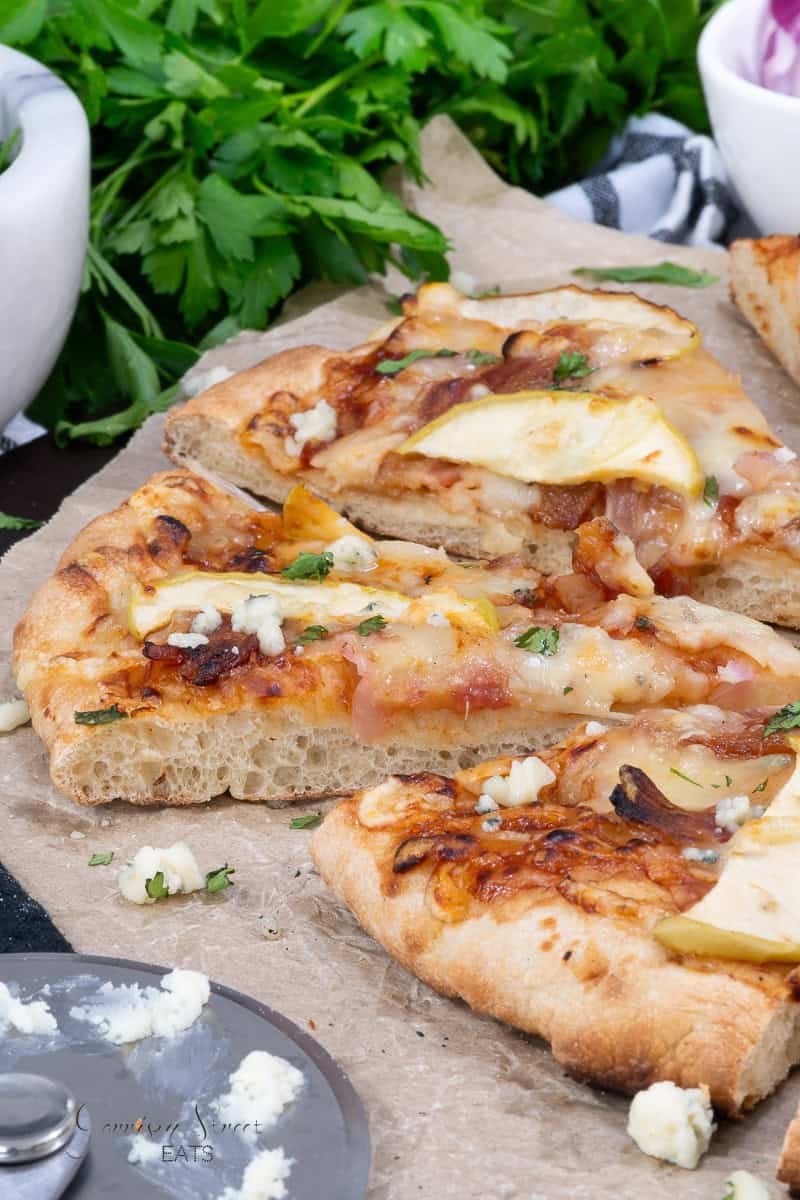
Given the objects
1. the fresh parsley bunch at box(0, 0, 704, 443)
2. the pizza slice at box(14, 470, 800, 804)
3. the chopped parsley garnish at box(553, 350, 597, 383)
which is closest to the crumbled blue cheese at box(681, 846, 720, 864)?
the pizza slice at box(14, 470, 800, 804)

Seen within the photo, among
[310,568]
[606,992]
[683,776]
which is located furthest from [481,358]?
[606,992]

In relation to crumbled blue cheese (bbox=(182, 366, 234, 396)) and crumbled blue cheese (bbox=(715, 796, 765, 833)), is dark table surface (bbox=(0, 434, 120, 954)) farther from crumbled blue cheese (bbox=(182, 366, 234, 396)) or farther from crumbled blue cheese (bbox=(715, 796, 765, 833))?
crumbled blue cheese (bbox=(715, 796, 765, 833))

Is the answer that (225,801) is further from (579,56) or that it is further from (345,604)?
(579,56)

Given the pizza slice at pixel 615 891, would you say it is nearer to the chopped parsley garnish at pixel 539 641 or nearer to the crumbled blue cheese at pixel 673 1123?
the crumbled blue cheese at pixel 673 1123

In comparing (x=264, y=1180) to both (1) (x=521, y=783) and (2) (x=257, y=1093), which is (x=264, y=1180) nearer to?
(2) (x=257, y=1093)

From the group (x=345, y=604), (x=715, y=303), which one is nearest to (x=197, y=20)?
(x=715, y=303)

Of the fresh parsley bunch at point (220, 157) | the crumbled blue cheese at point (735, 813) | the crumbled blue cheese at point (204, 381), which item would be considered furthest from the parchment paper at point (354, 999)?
the fresh parsley bunch at point (220, 157)
